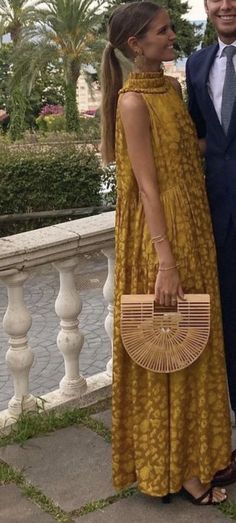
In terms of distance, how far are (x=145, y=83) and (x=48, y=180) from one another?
26.5 ft

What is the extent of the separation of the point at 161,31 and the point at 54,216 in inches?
309

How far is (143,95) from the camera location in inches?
95.9

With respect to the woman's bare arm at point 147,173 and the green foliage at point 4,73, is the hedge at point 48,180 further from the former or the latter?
the green foliage at point 4,73

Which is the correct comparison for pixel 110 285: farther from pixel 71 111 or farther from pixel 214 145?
pixel 71 111

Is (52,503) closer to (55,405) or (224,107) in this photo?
(55,405)

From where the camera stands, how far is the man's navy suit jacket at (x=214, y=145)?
8.72 ft

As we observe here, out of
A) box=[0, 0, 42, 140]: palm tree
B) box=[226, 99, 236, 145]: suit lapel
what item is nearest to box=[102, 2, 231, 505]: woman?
box=[226, 99, 236, 145]: suit lapel

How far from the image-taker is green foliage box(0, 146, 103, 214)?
34.0 ft

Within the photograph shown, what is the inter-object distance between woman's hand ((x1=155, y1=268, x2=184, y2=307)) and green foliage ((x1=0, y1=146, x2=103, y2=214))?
799cm

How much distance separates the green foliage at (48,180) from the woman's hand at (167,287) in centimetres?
799

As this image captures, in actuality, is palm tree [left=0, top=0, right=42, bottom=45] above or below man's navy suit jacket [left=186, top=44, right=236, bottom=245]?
above

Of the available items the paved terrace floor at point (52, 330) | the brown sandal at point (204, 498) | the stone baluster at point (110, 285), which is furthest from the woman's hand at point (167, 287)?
the paved terrace floor at point (52, 330)

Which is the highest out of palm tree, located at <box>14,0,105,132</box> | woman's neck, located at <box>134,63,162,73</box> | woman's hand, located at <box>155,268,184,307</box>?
palm tree, located at <box>14,0,105,132</box>

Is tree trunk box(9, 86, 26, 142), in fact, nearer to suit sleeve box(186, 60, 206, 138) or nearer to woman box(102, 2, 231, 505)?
suit sleeve box(186, 60, 206, 138)
